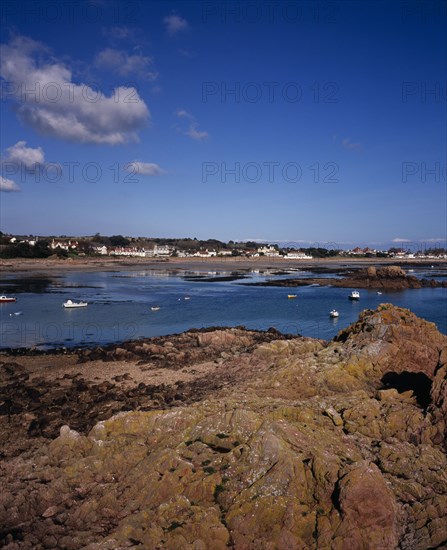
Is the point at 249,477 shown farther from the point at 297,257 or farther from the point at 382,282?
the point at 297,257

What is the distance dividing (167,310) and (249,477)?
3544 cm

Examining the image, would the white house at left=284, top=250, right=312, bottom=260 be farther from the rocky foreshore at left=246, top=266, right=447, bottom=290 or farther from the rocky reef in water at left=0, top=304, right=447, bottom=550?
the rocky reef in water at left=0, top=304, right=447, bottom=550

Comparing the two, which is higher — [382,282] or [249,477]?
[249,477]

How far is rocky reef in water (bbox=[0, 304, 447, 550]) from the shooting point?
6055 mm

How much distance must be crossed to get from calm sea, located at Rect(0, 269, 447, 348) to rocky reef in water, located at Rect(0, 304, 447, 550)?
19.5 m

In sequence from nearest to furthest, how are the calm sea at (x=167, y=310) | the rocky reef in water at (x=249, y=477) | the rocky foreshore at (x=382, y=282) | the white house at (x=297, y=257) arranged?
the rocky reef in water at (x=249, y=477) < the calm sea at (x=167, y=310) < the rocky foreshore at (x=382, y=282) < the white house at (x=297, y=257)

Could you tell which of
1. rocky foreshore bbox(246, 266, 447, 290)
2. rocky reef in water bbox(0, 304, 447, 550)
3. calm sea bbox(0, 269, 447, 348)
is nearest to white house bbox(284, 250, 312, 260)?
rocky foreshore bbox(246, 266, 447, 290)

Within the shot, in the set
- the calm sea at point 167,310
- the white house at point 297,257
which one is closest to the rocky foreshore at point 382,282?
the calm sea at point 167,310

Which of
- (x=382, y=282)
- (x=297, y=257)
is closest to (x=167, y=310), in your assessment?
(x=382, y=282)

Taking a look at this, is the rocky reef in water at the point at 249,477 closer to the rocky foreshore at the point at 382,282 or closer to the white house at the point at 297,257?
the rocky foreshore at the point at 382,282

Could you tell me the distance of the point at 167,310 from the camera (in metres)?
41.8

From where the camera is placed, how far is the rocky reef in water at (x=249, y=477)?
238 inches

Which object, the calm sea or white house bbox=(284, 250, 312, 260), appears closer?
the calm sea

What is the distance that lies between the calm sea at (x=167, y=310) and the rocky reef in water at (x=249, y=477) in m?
19.5
